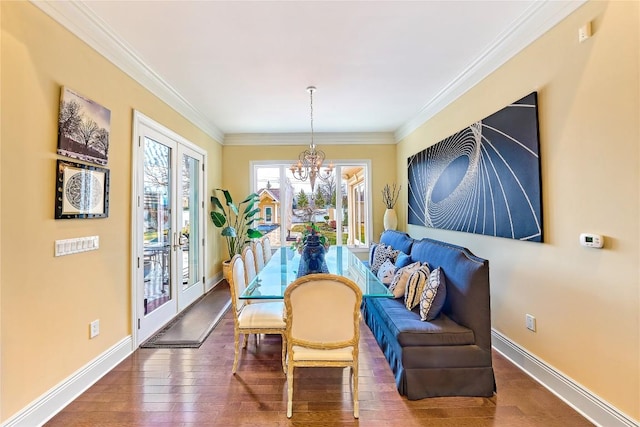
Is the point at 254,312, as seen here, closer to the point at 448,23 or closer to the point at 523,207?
the point at 523,207

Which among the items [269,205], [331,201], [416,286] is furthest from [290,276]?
[269,205]

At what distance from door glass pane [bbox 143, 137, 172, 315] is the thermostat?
12.1 feet

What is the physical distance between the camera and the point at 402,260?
11.0 feet

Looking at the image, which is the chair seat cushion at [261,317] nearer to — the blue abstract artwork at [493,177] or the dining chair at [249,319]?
the dining chair at [249,319]

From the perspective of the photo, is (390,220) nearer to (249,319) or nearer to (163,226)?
(249,319)

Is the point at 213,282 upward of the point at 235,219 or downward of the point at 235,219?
downward

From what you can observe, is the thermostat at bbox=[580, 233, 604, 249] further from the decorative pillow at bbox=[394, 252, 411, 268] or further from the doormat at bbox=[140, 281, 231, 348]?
the doormat at bbox=[140, 281, 231, 348]

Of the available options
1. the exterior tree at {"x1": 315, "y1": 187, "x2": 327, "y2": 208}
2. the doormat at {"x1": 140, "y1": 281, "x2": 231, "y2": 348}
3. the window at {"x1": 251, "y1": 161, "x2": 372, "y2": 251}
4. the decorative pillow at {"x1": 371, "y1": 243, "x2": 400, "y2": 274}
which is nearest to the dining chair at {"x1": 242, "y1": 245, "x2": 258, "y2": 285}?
the doormat at {"x1": 140, "y1": 281, "x2": 231, "y2": 348}

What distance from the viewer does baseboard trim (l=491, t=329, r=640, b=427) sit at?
1.73 metres

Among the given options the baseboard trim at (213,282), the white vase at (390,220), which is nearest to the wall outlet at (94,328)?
the baseboard trim at (213,282)

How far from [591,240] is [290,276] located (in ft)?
7.19

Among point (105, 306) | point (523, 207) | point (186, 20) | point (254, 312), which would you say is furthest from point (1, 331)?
point (523, 207)

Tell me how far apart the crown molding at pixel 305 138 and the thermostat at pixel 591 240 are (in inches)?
164

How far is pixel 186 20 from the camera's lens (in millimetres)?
2215
